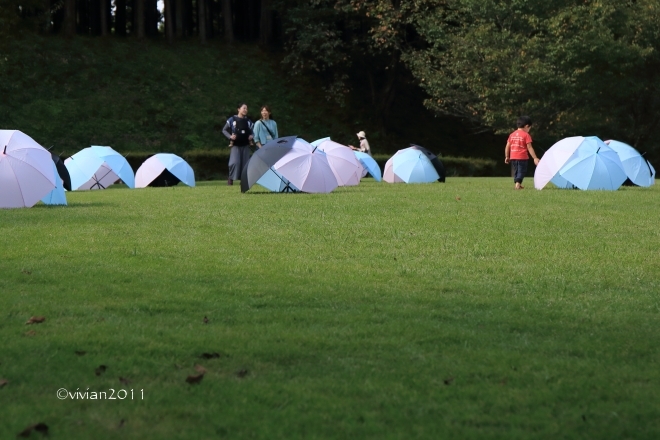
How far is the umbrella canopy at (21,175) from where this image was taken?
17.0 meters

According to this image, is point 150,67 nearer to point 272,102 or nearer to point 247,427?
point 272,102

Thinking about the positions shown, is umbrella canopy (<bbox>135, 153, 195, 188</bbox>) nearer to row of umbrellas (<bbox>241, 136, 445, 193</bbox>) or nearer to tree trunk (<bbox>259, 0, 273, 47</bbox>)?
row of umbrellas (<bbox>241, 136, 445, 193</bbox>)

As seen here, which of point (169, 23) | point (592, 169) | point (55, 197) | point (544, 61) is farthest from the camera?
point (169, 23)

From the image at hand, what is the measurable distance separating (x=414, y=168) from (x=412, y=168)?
6cm

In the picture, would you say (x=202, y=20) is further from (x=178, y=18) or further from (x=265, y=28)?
(x=265, y=28)

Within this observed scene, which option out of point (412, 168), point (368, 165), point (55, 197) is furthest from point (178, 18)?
point (55, 197)

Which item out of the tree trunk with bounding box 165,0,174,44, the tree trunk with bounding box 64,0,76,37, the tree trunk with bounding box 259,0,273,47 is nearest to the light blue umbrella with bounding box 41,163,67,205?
the tree trunk with bounding box 64,0,76,37

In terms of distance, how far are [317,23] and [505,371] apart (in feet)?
145

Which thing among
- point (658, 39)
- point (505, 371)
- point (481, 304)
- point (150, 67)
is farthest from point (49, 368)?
point (150, 67)

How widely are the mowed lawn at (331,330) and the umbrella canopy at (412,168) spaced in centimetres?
1708

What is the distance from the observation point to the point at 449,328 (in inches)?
285

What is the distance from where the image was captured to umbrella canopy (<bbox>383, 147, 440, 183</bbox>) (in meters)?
31.4

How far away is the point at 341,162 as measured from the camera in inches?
1063

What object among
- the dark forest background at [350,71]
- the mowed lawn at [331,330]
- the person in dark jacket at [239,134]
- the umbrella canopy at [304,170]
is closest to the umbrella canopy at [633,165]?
the umbrella canopy at [304,170]
